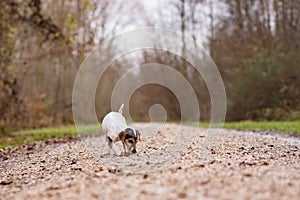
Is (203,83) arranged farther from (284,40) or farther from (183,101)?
(284,40)

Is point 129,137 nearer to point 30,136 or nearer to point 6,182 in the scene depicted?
point 6,182

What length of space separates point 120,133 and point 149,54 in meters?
26.5

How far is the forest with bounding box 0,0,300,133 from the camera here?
2233 centimetres

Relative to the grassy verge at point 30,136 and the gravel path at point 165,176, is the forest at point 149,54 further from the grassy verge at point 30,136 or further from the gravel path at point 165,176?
the gravel path at point 165,176

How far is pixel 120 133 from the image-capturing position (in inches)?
362

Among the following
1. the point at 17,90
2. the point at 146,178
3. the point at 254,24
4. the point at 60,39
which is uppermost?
the point at 254,24

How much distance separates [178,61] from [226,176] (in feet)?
97.4

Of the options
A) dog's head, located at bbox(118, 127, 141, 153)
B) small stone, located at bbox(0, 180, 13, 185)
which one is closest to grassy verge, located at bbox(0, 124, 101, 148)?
dog's head, located at bbox(118, 127, 141, 153)

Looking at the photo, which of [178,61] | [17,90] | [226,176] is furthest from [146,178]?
[178,61]

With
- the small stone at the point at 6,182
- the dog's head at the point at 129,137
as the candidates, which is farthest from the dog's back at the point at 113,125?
the small stone at the point at 6,182

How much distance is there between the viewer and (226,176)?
20.1ft

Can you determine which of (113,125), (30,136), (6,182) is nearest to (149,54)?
(30,136)

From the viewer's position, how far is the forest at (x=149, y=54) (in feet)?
73.3

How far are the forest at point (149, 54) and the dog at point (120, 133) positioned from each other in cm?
775
